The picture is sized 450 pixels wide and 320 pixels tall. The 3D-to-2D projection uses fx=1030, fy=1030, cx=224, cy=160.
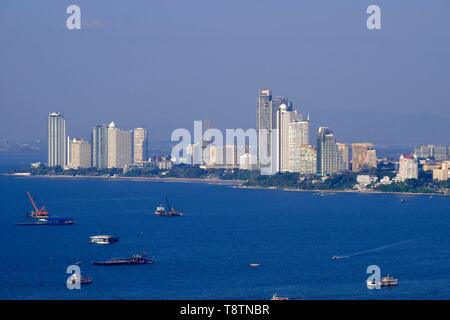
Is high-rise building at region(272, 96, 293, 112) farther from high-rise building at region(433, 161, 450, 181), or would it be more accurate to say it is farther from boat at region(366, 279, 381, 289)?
boat at region(366, 279, 381, 289)

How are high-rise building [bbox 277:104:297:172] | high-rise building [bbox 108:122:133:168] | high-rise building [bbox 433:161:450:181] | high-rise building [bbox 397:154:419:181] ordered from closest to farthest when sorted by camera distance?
high-rise building [bbox 397:154:419:181] → high-rise building [bbox 433:161:450:181] → high-rise building [bbox 277:104:297:172] → high-rise building [bbox 108:122:133:168]

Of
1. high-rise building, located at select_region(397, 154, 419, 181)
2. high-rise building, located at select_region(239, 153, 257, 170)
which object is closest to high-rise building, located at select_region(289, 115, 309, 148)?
high-rise building, located at select_region(239, 153, 257, 170)

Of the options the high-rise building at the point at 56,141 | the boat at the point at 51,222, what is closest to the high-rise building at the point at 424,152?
the high-rise building at the point at 56,141

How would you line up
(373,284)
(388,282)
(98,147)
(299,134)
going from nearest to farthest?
(373,284) → (388,282) → (299,134) → (98,147)

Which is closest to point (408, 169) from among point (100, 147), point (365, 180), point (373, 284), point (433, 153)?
point (365, 180)

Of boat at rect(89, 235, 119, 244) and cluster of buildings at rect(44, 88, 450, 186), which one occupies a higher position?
cluster of buildings at rect(44, 88, 450, 186)

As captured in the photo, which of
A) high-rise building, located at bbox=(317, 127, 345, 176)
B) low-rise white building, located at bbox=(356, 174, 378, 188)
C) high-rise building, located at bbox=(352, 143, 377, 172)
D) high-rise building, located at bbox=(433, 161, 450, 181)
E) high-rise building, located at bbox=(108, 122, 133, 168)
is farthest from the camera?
high-rise building, located at bbox=(108, 122, 133, 168)

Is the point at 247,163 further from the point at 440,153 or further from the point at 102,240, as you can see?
the point at 102,240
